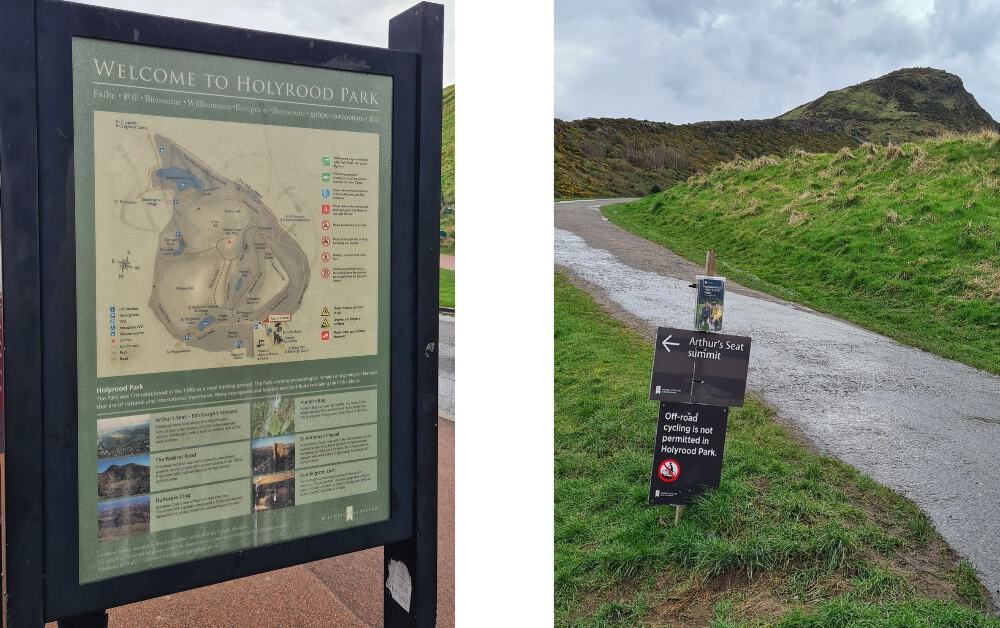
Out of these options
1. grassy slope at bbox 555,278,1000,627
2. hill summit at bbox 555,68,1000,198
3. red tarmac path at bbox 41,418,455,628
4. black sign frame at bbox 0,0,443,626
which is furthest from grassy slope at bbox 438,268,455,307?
hill summit at bbox 555,68,1000,198

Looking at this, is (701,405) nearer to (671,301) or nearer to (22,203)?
(22,203)

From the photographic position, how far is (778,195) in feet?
47.7

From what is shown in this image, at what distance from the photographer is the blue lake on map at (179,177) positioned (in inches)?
64.9

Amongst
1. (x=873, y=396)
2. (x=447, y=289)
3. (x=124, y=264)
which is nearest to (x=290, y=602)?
(x=124, y=264)

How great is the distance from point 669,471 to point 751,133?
39626 millimetres

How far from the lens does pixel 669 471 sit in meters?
4.01

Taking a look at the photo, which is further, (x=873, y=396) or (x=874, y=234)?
(x=874, y=234)

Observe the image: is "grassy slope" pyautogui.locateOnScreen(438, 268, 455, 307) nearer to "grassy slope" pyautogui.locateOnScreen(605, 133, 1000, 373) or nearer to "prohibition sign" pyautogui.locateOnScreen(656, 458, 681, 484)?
"grassy slope" pyautogui.locateOnScreen(605, 133, 1000, 373)

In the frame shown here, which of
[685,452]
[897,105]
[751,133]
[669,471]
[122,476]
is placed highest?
[897,105]

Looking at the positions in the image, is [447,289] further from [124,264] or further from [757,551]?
[124,264]

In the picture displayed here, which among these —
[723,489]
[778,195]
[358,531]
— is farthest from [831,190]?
[358,531]

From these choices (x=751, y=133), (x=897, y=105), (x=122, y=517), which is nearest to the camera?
(x=122, y=517)

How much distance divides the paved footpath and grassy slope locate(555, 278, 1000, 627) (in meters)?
0.24

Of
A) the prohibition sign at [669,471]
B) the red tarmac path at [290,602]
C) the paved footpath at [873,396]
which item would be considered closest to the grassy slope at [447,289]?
the paved footpath at [873,396]
